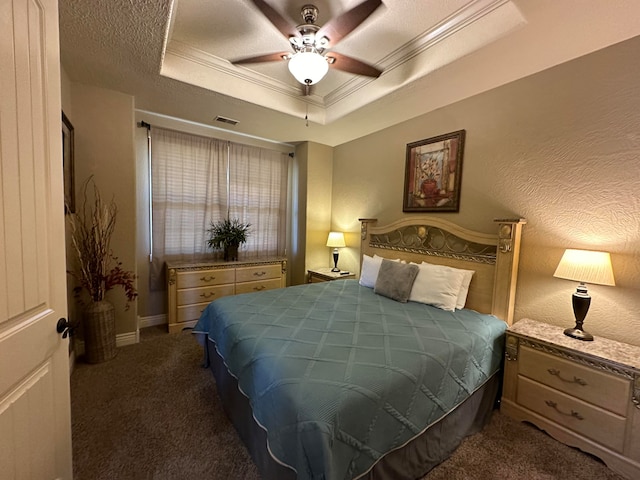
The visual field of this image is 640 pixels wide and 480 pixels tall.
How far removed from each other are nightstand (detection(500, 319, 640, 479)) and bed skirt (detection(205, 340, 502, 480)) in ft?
0.67

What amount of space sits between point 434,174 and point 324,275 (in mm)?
1903

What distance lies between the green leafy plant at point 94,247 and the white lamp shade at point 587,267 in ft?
12.4

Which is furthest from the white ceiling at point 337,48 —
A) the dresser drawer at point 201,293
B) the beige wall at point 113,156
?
the dresser drawer at point 201,293

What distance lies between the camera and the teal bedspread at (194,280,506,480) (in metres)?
1.11

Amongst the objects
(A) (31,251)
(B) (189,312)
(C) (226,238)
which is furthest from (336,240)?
(A) (31,251)

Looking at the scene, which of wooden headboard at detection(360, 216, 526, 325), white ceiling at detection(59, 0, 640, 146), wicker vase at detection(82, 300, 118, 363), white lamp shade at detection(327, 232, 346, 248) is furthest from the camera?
white lamp shade at detection(327, 232, 346, 248)

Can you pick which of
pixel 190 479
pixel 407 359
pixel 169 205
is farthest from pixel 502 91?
pixel 169 205

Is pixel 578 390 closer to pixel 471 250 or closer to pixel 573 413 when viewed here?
pixel 573 413

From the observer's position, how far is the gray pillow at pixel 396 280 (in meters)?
2.53

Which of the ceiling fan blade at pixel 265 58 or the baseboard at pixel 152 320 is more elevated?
the ceiling fan blade at pixel 265 58

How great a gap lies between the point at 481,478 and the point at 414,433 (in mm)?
555

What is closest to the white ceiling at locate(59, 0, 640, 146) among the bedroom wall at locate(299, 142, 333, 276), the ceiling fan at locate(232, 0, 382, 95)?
the ceiling fan at locate(232, 0, 382, 95)

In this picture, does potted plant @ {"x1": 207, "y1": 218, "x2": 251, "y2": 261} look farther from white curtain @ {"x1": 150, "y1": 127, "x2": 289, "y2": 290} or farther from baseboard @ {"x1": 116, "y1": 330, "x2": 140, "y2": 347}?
baseboard @ {"x1": 116, "y1": 330, "x2": 140, "y2": 347}

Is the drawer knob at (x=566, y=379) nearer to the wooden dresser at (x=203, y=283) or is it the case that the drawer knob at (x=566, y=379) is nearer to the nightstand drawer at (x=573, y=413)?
the nightstand drawer at (x=573, y=413)
